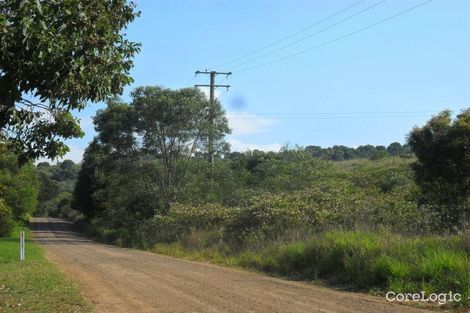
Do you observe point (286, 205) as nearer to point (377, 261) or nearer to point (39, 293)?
point (377, 261)

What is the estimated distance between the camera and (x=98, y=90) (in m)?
7.50

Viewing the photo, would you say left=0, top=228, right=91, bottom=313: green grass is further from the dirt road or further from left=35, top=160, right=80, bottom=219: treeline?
left=35, top=160, right=80, bottom=219: treeline

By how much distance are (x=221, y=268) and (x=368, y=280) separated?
6.68 m

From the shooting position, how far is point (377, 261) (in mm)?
12297

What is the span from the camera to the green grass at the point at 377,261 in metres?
10.8

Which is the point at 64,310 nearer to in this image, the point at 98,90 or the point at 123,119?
the point at 98,90

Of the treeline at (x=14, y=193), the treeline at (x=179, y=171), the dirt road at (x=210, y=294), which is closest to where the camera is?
the dirt road at (x=210, y=294)

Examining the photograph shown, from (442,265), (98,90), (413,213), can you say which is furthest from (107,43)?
(413,213)

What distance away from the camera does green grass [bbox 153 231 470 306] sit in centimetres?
1078

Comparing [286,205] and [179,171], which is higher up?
[179,171]

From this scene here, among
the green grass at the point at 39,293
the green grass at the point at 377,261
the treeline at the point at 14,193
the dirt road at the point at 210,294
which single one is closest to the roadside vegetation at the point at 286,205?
the green grass at the point at 377,261

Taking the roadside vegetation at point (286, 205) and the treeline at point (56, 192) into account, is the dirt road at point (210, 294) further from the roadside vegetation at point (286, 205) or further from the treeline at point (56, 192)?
the treeline at point (56, 192)

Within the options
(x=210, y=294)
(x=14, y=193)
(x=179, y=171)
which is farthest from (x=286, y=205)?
(x=14, y=193)

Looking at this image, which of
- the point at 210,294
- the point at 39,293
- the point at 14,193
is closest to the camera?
the point at 210,294
